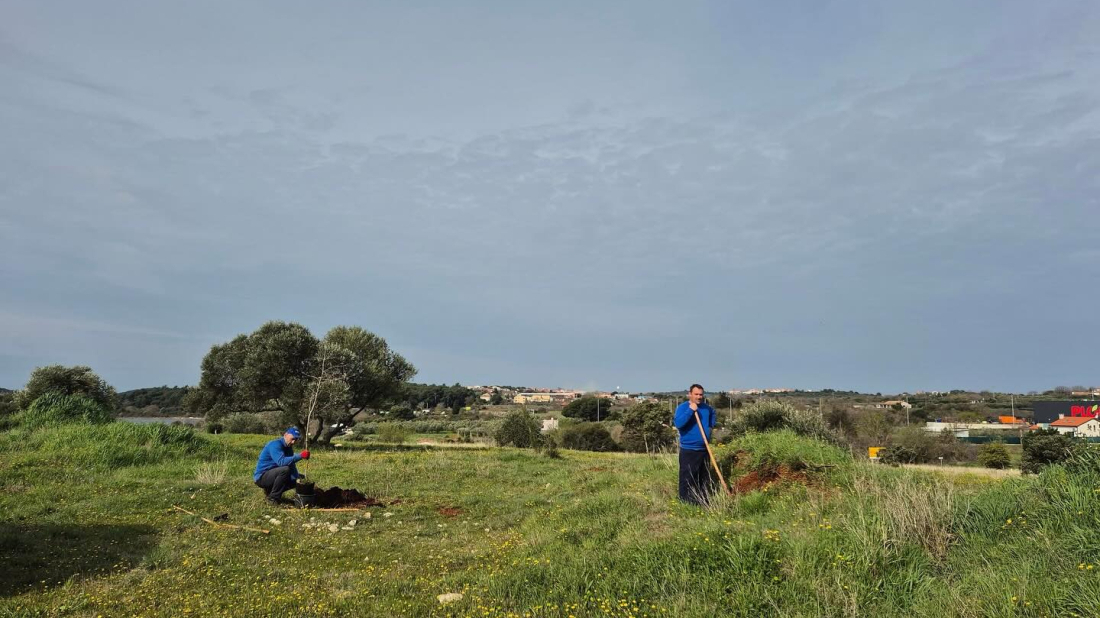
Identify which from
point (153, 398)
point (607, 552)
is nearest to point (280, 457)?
point (607, 552)

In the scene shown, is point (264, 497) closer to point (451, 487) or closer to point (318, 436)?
point (451, 487)

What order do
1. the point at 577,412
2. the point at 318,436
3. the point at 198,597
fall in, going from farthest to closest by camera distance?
the point at 577,412
the point at 318,436
the point at 198,597

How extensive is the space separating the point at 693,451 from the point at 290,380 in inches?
1114

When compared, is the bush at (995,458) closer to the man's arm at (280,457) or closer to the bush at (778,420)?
the bush at (778,420)

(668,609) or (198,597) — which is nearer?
(668,609)

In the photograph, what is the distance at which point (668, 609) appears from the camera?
565 cm

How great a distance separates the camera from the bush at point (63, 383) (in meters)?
34.2

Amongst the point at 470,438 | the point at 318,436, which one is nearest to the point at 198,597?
the point at 318,436

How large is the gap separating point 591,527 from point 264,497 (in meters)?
7.20

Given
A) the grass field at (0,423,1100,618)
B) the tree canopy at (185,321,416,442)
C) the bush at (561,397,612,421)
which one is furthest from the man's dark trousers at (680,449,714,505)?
the bush at (561,397,612,421)

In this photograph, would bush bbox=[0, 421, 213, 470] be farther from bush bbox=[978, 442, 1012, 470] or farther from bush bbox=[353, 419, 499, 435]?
bush bbox=[978, 442, 1012, 470]

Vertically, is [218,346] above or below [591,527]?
above

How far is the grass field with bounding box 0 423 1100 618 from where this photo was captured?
5.70 metres

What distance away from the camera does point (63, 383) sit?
115 ft
